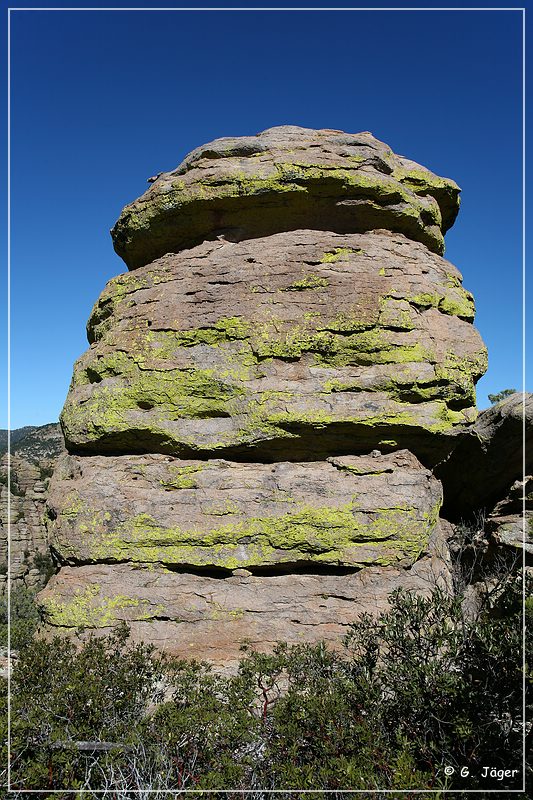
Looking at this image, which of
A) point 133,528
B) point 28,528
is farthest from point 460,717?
point 28,528

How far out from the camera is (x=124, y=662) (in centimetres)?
718

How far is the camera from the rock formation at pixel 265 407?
9211 mm

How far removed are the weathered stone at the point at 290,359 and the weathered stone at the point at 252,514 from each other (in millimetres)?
476

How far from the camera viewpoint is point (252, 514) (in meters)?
9.44

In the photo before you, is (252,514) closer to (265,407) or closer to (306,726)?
(265,407)

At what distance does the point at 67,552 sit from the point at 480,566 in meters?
10.8

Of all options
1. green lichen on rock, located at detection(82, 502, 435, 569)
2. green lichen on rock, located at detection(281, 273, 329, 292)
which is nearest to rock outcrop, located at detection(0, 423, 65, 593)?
green lichen on rock, located at detection(82, 502, 435, 569)

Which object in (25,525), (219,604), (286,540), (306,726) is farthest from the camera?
(25,525)

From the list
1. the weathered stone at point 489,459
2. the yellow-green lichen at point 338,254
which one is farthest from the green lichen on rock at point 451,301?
the weathered stone at point 489,459

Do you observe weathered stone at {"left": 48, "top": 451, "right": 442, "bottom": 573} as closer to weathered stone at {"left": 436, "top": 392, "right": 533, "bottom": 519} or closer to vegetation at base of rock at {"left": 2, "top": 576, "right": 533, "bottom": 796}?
vegetation at base of rock at {"left": 2, "top": 576, "right": 533, "bottom": 796}

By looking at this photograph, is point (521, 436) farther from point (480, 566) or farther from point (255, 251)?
point (255, 251)

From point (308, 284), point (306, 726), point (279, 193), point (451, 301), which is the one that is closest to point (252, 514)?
point (306, 726)

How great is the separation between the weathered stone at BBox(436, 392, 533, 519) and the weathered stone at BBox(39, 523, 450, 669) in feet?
18.6

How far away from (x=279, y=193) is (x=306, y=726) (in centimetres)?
911
